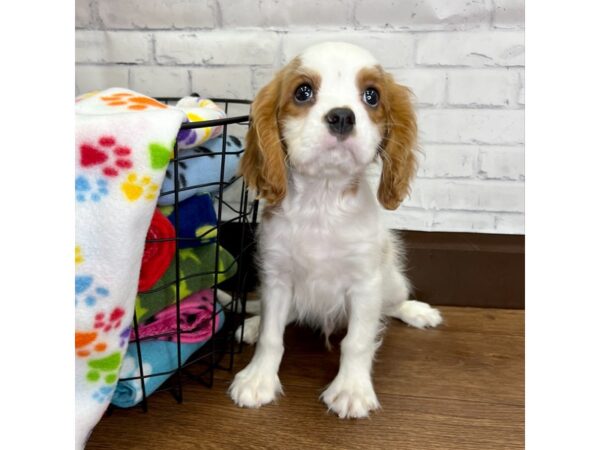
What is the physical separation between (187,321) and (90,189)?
45 centimetres

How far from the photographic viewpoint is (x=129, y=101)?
1.02 metres

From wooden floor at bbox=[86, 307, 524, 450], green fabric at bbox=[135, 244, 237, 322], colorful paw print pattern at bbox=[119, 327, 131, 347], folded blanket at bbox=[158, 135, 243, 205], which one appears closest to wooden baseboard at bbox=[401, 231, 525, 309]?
wooden floor at bbox=[86, 307, 524, 450]

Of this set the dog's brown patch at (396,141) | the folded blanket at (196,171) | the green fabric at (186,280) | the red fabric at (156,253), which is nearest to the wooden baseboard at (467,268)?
the dog's brown patch at (396,141)

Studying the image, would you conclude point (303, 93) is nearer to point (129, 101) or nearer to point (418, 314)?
point (129, 101)

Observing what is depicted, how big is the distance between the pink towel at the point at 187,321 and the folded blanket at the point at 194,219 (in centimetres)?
14

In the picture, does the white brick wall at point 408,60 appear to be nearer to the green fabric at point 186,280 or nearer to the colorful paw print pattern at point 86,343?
the green fabric at point 186,280

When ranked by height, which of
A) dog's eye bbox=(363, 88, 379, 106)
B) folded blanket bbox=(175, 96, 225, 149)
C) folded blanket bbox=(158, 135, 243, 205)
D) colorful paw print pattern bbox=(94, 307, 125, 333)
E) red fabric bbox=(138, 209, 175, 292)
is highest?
dog's eye bbox=(363, 88, 379, 106)

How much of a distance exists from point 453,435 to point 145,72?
52.0 inches

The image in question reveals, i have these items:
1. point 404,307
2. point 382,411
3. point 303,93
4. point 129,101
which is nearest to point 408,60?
point 303,93

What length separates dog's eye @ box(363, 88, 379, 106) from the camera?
111 centimetres

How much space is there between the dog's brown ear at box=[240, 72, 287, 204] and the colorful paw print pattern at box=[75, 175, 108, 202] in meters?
0.36

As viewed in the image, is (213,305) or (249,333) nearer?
(213,305)

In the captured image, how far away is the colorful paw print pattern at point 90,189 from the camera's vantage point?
0.85 m

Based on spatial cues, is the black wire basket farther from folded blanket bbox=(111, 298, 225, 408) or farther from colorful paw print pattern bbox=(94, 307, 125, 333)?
colorful paw print pattern bbox=(94, 307, 125, 333)
